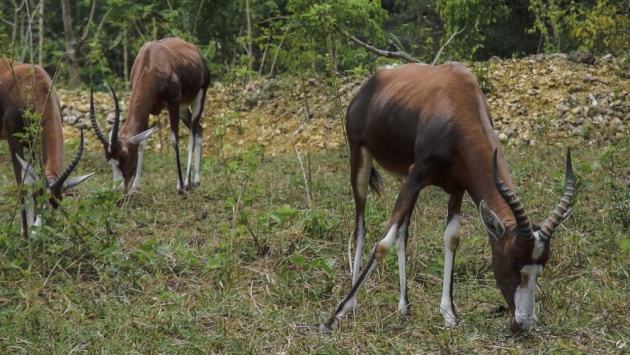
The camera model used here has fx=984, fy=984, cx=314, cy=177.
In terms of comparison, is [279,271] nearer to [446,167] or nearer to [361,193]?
[361,193]

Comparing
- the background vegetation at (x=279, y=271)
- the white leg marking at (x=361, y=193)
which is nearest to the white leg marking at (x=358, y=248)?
the white leg marking at (x=361, y=193)

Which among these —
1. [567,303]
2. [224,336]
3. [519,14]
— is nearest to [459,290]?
[567,303]

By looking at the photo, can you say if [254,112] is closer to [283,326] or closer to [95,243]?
[95,243]

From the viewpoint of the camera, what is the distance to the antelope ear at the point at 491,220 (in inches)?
230

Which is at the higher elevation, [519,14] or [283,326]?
[283,326]

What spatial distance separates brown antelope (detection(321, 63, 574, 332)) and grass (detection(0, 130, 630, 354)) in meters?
0.28

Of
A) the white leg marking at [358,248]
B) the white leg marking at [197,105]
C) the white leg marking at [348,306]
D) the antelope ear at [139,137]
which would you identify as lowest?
the white leg marking at [197,105]

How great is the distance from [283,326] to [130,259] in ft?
6.99

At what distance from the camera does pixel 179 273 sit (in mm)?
7664

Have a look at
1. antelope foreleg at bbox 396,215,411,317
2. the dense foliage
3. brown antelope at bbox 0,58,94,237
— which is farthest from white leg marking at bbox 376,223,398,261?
brown antelope at bbox 0,58,94,237

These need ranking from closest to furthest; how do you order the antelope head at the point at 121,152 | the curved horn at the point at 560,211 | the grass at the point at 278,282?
the curved horn at the point at 560,211, the grass at the point at 278,282, the antelope head at the point at 121,152

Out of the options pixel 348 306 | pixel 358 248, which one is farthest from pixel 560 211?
pixel 358 248

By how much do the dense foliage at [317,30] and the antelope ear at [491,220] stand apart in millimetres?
3353

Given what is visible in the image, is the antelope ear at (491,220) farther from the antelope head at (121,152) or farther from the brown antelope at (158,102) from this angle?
the antelope head at (121,152)
